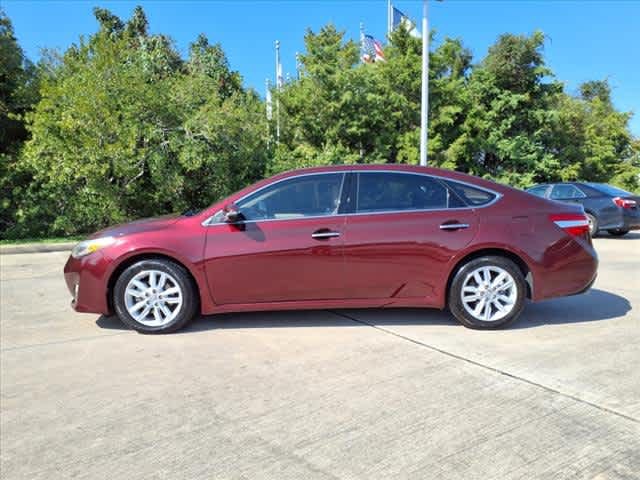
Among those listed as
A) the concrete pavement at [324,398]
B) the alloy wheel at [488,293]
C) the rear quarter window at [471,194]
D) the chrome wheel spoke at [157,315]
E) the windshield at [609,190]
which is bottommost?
the concrete pavement at [324,398]

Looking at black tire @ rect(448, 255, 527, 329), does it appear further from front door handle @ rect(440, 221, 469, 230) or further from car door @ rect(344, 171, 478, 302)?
front door handle @ rect(440, 221, 469, 230)

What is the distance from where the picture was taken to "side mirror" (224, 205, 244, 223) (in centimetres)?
448

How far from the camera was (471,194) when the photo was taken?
4707 millimetres

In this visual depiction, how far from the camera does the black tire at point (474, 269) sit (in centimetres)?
457

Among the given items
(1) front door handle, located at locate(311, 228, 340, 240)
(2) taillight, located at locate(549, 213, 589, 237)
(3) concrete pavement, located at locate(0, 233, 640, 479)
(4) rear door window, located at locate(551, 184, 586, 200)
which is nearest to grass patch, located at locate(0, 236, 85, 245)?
(3) concrete pavement, located at locate(0, 233, 640, 479)

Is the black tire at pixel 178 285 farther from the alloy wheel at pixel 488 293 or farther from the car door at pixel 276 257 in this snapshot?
the alloy wheel at pixel 488 293

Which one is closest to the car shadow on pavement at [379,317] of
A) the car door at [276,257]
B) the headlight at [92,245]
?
the car door at [276,257]

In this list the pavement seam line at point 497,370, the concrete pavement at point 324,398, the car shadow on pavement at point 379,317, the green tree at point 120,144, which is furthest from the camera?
the green tree at point 120,144

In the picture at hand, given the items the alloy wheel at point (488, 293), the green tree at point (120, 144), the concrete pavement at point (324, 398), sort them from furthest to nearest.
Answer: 1. the green tree at point (120, 144)
2. the alloy wheel at point (488, 293)
3. the concrete pavement at point (324, 398)

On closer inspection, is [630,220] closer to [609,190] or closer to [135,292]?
[609,190]

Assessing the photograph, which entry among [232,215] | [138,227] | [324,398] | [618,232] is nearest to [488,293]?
[324,398]

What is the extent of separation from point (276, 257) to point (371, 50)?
2021 cm

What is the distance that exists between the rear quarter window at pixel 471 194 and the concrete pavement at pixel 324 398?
47.7 inches

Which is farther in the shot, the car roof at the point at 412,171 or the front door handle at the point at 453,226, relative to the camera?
the car roof at the point at 412,171
